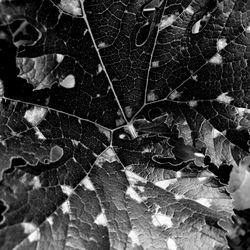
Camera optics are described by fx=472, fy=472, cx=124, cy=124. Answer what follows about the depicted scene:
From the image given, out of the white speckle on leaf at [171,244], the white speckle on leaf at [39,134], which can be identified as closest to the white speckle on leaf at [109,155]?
the white speckle on leaf at [39,134]

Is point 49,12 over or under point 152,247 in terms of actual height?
over

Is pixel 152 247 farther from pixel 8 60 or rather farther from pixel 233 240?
pixel 233 240

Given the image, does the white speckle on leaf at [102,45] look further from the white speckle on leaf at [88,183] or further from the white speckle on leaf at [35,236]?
the white speckle on leaf at [35,236]

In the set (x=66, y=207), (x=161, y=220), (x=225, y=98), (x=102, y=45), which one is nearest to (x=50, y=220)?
(x=66, y=207)

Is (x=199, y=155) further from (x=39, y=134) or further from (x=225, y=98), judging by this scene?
(x=39, y=134)

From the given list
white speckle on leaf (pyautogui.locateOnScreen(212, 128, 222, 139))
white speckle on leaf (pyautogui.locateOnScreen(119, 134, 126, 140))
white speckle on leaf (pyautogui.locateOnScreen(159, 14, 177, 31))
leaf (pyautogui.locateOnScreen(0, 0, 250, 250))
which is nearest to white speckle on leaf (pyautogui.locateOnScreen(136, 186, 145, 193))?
leaf (pyautogui.locateOnScreen(0, 0, 250, 250))

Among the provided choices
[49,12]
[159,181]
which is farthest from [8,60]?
[159,181]

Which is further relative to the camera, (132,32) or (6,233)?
(132,32)
